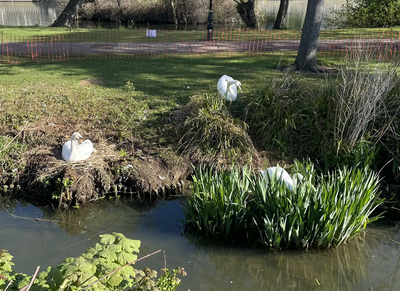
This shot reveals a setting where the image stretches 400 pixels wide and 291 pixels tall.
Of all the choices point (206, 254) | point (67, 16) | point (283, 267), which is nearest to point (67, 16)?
point (67, 16)

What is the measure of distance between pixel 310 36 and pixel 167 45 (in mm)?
6180

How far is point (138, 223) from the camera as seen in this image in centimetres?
572

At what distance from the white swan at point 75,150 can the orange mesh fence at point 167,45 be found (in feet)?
22.8

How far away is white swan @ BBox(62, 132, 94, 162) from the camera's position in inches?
246

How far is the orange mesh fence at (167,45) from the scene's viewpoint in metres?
12.9

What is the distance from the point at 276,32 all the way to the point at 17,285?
54.7ft

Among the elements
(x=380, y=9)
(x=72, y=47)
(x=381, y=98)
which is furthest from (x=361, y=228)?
(x=380, y=9)

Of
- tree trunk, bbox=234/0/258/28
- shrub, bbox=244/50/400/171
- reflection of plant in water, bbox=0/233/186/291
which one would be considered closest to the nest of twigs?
shrub, bbox=244/50/400/171

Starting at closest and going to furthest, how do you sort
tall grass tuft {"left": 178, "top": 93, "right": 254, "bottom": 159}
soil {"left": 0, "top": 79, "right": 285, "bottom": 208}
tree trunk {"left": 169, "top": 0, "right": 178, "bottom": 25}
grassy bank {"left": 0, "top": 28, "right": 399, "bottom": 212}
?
1. soil {"left": 0, "top": 79, "right": 285, "bottom": 208}
2. grassy bank {"left": 0, "top": 28, "right": 399, "bottom": 212}
3. tall grass tuft {"left": 178, "top": 93, "right": 254, "bottom": 159}
4. tree trunk {"left": 169, "top": 0, "right": 178, "bottom": 25}

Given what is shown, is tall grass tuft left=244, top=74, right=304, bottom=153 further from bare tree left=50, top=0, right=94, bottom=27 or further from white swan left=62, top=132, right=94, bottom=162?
bare tree left=50, top=0, right=94, bottom=27

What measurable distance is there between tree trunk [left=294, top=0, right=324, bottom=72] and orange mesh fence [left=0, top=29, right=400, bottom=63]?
193cm

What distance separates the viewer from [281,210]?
470 cm

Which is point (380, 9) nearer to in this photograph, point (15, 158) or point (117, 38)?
point (117, 38)

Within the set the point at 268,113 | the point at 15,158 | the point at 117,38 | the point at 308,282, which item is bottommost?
the point at 308,282
